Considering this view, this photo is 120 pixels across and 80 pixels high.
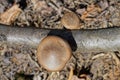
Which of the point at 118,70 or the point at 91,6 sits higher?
the point at 91,6

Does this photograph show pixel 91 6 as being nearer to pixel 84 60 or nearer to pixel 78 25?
pixel 78 25

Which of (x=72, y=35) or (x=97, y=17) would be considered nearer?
(x=72, y=35)

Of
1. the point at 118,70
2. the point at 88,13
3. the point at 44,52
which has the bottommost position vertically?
the point at 118,70

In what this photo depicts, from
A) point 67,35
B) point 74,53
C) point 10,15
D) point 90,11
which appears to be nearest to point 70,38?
point 67,35

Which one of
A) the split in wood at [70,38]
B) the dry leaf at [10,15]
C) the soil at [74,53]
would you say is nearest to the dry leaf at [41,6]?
the soil at [74,53]

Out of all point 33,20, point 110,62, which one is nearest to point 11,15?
point 33,20

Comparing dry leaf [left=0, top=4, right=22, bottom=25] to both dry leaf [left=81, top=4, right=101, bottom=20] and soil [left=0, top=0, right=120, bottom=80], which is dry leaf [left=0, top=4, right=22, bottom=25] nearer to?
soil [left=0, top=0, right=120, bottom=80]
